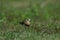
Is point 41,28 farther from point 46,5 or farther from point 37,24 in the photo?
point 46,5

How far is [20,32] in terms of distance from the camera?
7.46 metres

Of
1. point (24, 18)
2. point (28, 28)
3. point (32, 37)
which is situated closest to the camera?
point (32, 37)

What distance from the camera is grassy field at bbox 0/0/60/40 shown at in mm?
7684

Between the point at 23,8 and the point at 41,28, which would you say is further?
the point at 23,8

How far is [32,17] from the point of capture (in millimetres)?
8727

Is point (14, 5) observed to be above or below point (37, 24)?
above

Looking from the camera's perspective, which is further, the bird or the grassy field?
the bird

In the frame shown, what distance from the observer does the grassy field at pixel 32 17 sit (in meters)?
7.68

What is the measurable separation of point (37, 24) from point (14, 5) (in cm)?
126

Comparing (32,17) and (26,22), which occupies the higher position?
(32,17)

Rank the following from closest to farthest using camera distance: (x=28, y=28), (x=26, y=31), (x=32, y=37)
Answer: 1. (x=32, y=37)
2. (x=26, y=31)
3. (x=28, y=28)

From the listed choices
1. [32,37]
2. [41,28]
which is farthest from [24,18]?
[32,37]

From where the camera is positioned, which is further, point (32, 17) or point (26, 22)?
point (32, 17)

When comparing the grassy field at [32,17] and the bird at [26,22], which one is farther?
the bird at [26,22]
